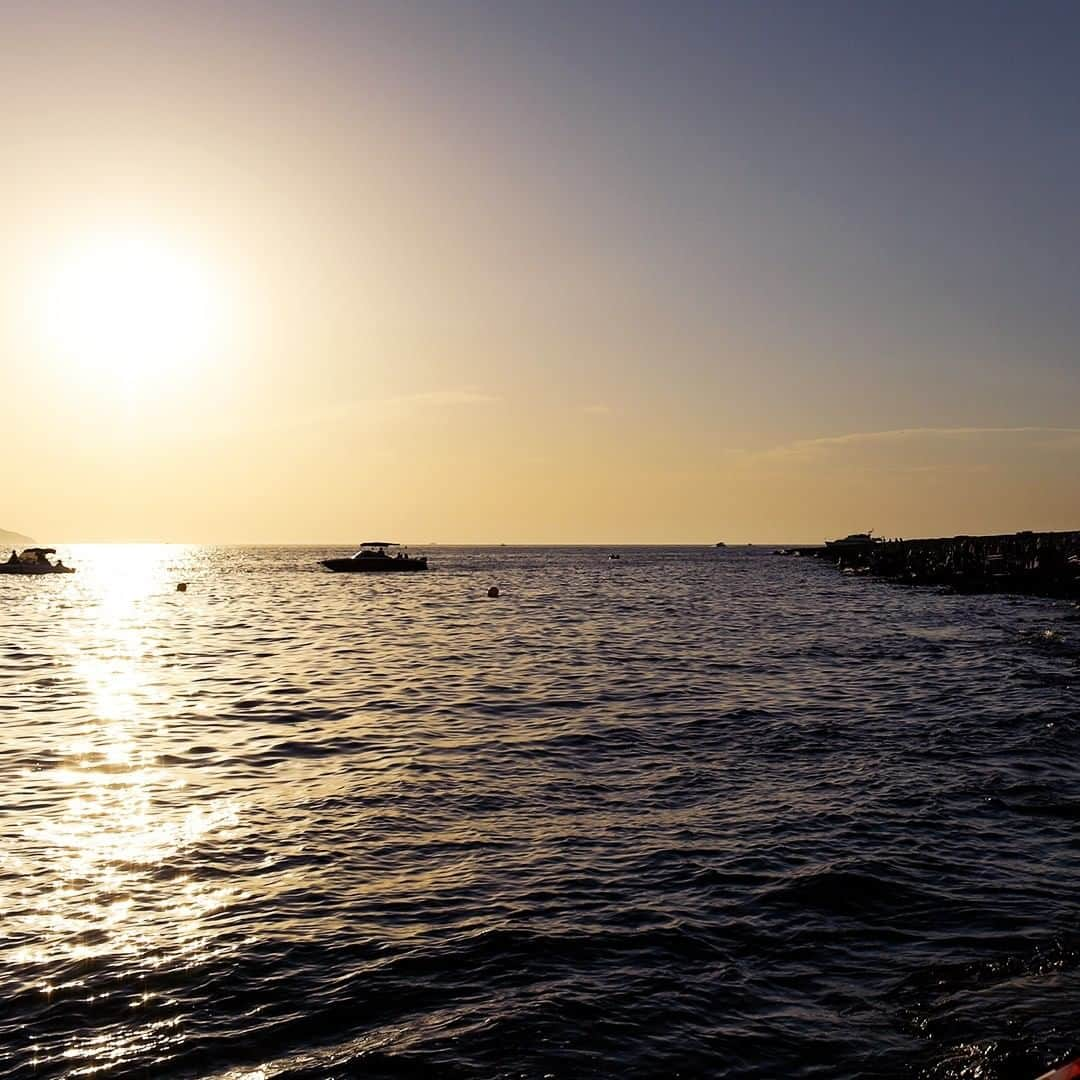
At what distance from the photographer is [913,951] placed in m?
11.0

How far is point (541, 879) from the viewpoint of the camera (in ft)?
44.0

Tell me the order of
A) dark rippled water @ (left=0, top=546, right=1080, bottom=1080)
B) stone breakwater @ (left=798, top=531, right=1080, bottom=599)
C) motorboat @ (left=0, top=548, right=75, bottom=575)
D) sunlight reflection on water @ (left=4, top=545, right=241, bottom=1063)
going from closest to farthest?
dark rippled water @ (left=0, top=546, right=1080, bottom=1080) → sunlight reflection on water @ (left=4, top=545, right=241, bottom=1063) → stone breakwater @ (left=798, top=531, right=1080, bottom=599) → motorboat @ (left=0, top=548, right=75, bottom=575)

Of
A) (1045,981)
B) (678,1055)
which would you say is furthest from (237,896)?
(1045,981)

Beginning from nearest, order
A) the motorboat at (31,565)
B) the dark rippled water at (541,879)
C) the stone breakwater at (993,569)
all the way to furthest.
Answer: the dark rippled water at (541,879), the stone breakwater at (993,569), the motorboat at (31,565)

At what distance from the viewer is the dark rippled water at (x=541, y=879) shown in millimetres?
9023

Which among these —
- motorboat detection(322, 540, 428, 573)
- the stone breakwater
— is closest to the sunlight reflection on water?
the stone breakwater

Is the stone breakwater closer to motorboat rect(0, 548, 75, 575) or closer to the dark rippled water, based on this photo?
the dark rippled water

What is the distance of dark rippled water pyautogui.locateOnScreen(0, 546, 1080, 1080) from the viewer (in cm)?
902

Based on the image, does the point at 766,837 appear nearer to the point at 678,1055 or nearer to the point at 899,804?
the point at 899,804

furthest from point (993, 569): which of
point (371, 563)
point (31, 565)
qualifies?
point (31, 565)

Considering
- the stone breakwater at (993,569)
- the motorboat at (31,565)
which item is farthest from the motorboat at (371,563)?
the stone breakwater at (993,569)

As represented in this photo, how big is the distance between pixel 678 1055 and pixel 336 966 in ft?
13.4

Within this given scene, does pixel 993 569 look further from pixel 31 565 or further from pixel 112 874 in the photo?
pixel 31 565

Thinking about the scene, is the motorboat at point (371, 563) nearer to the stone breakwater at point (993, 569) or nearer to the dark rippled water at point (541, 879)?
the stone breakwater at point (993, 569)
